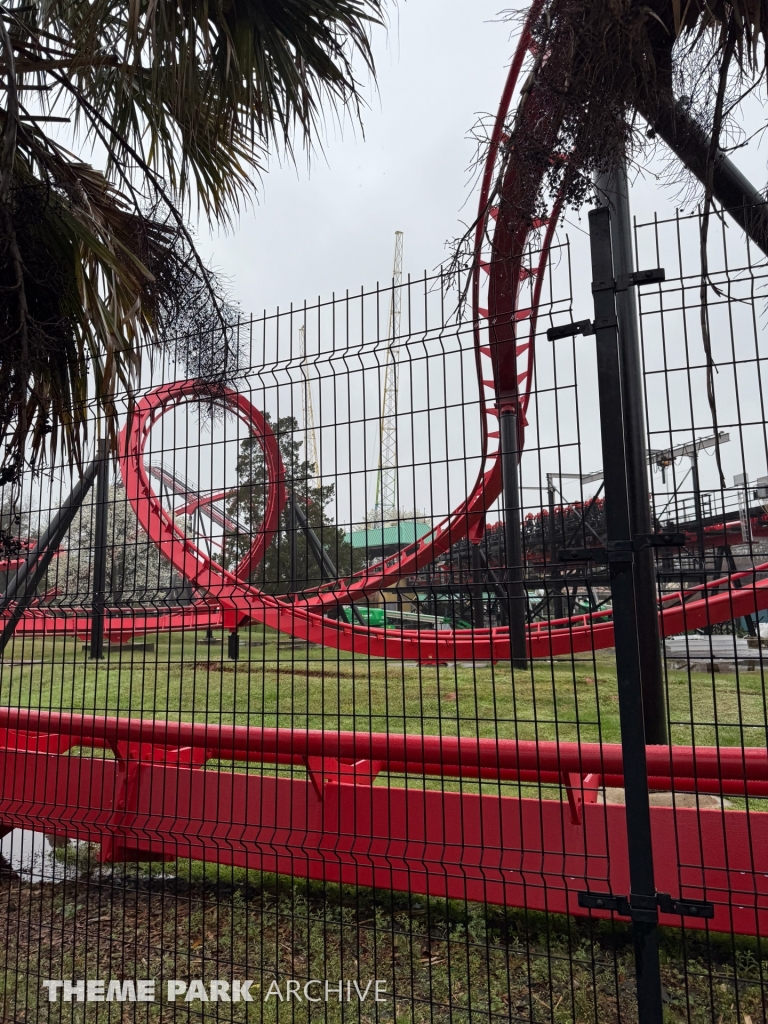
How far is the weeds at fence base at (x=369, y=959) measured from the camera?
2.71 m

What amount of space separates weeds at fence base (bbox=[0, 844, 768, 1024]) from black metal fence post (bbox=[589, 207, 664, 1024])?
0.48 meters

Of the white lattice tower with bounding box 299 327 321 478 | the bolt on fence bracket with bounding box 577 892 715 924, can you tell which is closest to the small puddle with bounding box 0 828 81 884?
the white lattice tower with bounding box 299 327 321 478

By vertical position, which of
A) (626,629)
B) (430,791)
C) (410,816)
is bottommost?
(410,816)

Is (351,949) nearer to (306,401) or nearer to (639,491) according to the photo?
(306,401)

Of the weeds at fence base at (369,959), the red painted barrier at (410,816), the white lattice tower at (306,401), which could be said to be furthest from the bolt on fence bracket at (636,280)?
the weeds at fence base at (369,959)

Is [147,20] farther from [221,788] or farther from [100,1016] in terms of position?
[100,1016]

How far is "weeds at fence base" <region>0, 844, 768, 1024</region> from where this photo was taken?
2.71 metres

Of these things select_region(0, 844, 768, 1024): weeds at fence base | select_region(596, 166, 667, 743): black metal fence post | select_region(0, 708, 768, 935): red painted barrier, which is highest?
select_region(596, 166, 667, 743): black metal fence post

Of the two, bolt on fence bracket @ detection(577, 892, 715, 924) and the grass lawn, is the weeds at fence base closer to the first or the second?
the grass lawn

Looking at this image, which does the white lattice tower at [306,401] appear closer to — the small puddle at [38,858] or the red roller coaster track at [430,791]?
the red roller coaster track at [430,791]

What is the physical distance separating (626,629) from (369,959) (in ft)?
6.58

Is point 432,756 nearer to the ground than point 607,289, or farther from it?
nearer to the ground

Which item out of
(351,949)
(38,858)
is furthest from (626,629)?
A: (38,858)

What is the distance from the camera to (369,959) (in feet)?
10.4
